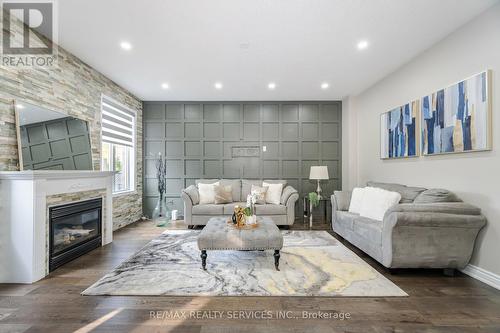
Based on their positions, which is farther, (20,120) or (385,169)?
(385,169)

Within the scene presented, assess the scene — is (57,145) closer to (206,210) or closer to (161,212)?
(206,210)

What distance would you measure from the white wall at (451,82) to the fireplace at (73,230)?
15.4 feet

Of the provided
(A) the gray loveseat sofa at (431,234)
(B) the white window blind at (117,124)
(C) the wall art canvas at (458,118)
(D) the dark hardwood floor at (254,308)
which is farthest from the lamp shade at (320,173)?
(B) the white window blind at (117,124)

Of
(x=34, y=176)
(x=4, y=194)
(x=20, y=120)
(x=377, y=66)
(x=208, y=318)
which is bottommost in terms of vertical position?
(x=208, y=318)

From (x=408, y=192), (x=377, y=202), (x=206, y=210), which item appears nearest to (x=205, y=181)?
(x=206, y=210)

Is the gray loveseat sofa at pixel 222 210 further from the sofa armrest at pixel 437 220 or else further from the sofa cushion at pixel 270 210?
the sofa armrest at pixel 437 220

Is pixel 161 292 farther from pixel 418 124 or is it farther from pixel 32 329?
pixel 418 124

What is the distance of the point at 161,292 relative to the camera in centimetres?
218

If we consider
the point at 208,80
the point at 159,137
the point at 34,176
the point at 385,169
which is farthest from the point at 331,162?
the point at 34,176

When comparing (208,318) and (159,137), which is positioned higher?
(159,137)

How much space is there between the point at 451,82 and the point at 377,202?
1.72 metres

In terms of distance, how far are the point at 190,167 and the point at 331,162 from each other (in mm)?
3383

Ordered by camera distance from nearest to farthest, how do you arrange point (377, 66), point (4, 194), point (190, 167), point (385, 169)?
1. point (4, 194)
2. point (377, 66)
3. point (385, 169)
4. point (190, 167)

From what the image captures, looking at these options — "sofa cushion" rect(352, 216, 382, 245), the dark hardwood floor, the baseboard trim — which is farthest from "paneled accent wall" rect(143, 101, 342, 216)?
the dark hardwood floor
